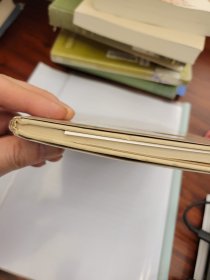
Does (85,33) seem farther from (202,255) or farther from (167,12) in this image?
(202,255)

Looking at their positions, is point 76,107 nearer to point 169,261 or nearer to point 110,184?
point 110,184

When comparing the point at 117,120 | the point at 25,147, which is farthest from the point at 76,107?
the point at 25,147

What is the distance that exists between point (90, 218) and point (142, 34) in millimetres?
239

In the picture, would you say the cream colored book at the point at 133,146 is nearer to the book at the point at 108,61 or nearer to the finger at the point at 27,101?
the finger at the point at 27,101

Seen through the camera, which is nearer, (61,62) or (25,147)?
(25,147)

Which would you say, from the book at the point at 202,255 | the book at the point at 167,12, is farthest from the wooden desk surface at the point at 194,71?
the book at the point at 167,12

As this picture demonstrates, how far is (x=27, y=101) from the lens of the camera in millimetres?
319

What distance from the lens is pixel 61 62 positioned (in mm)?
493

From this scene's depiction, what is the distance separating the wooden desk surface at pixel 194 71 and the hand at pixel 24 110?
17cm

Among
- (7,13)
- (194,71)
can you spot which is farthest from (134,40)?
(7,13)

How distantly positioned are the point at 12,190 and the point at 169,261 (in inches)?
8.0

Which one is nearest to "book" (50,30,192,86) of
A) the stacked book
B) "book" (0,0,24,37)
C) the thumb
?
the stacked book

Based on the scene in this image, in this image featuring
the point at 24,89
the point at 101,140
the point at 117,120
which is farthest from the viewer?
the point at 117,120

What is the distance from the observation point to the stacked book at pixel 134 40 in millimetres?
393
